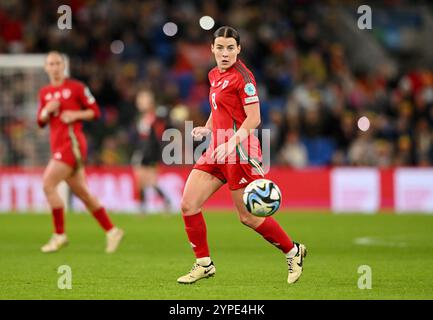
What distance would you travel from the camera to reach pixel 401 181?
69.3 ft

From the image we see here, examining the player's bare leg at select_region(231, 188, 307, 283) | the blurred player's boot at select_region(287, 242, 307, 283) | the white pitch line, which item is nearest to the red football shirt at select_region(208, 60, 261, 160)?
the player's bare leg at select_region(231, 188, 307, 283)

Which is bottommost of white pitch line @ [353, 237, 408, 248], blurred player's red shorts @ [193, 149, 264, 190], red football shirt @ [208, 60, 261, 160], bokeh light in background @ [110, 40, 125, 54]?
white pitch line @ [353, 237, 408, 248]

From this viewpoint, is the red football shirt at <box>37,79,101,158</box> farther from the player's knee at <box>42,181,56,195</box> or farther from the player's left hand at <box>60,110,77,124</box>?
the player's knee at <box>42,181,56,195</box>

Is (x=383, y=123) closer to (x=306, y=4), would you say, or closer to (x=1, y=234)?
(x=306, y=4)

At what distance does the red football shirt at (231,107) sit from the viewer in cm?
925

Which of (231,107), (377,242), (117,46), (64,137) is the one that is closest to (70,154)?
(64,137)

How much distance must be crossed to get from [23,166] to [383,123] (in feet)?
27.8

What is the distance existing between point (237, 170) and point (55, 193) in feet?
14.3

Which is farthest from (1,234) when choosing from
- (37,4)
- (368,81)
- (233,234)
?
(368,81)

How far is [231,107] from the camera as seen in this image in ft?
30.6

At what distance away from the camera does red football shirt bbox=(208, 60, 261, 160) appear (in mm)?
9250

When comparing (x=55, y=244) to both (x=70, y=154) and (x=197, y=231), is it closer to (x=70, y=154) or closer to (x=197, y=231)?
(x=70, y=154)

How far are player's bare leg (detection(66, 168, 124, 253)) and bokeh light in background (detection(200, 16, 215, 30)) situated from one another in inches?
515

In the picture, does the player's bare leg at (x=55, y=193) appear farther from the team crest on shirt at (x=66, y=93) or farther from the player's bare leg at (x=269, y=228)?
the player's bare leg at (x=269, y=228)
